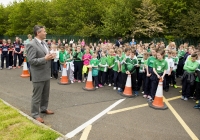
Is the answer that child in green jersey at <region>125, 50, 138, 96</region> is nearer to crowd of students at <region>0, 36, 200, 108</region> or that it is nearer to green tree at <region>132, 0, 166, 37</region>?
crowd of students at <region>0, 36, 200, 108</region>

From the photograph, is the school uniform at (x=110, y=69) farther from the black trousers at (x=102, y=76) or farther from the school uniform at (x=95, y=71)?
the school uniform at (x=95, y=71)

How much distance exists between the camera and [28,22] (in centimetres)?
3988

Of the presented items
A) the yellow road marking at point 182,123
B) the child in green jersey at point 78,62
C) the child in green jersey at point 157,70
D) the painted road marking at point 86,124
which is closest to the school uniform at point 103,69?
the child in green jersey at point 78,62

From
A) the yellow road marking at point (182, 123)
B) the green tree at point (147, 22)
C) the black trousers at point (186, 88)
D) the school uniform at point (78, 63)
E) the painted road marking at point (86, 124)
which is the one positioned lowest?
the yellow road marking at point (182, 123)

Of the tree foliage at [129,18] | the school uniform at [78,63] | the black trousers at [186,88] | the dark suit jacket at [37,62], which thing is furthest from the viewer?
the tree foliage at [129,18]

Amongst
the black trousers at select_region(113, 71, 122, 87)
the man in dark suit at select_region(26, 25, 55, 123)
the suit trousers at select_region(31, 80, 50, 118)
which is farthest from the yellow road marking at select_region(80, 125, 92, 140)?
the black trousers at select_region(113, 71, 122, 87)

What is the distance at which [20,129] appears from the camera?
14.3 feet

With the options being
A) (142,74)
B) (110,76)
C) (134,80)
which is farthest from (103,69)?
(142,74)

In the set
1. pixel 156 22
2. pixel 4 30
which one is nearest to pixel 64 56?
pixel 156 22

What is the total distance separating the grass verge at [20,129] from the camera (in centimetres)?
405

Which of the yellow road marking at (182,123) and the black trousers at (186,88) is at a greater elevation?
the black trousers at (186,88)

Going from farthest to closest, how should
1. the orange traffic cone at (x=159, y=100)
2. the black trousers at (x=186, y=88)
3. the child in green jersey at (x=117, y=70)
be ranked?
the child in green jersey at (x=117, y=70)
the black trousers at (x=186, y=88)
the orange traffic cone at (x=159, y=100)

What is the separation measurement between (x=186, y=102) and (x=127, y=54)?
3.01 m

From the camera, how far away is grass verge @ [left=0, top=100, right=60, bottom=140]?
4.05 metres
